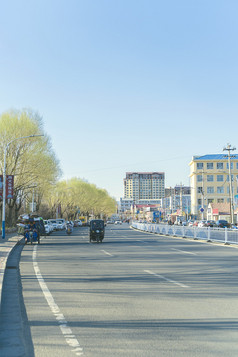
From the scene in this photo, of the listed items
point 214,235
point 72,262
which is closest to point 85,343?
point 72,262

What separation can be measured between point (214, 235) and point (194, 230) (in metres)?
4.27

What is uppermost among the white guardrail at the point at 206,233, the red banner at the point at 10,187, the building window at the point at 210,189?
the building window at the point at 210,189

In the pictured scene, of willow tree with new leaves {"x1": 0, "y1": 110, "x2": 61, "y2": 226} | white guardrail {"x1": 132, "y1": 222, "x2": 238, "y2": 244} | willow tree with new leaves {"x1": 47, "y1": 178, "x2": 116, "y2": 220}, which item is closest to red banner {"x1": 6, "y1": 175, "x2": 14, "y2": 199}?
willow tree with new leaves {"x1": 0, "y1": 110, "x2": 61, "y2": 226}

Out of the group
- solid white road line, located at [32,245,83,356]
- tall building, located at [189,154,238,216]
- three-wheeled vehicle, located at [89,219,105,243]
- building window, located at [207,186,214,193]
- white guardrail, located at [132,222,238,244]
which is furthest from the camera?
building window, located at [207,186,214,193]

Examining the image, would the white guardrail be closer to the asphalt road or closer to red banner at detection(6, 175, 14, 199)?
the asphalt road

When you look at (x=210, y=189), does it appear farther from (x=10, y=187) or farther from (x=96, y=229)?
(x=96, y=229)

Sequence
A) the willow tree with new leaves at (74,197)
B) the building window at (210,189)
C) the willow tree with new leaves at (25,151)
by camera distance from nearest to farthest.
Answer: the willow tree with new leaves at (25,151)
the willow tree with new leaves at (74,197)
the building window at (210,189)

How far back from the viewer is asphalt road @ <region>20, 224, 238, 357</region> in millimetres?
5199

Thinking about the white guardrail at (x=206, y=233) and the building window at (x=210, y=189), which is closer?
the white guardrail at (x=206, y=233)

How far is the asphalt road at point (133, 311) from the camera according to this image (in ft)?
17.1

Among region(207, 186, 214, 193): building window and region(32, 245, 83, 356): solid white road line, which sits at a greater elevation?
region(207, 186, 214, 193): building window

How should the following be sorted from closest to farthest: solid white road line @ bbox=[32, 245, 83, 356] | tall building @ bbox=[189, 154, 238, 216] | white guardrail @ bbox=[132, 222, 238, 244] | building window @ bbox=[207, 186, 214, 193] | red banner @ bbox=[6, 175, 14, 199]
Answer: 1. solid white road line @ bbox=[32, 245, 83, 356]
2. white guardrail @ bbox=[132, 222, 238, 244]
3. red banner @ bbox=[6, 175, 14, 199]
4. tall building @ bbox=[189, 154, 238, 216]
5. building window @ bbox=[207, 186, 214, 193]

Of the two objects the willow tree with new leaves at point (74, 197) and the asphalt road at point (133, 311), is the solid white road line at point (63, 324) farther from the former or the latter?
the willow tree with new leaves at point (74, 197)

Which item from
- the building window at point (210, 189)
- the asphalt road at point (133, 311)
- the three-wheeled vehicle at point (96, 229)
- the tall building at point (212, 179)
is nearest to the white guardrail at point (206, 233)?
the three-wheeled vehicle at point (96, 229)
